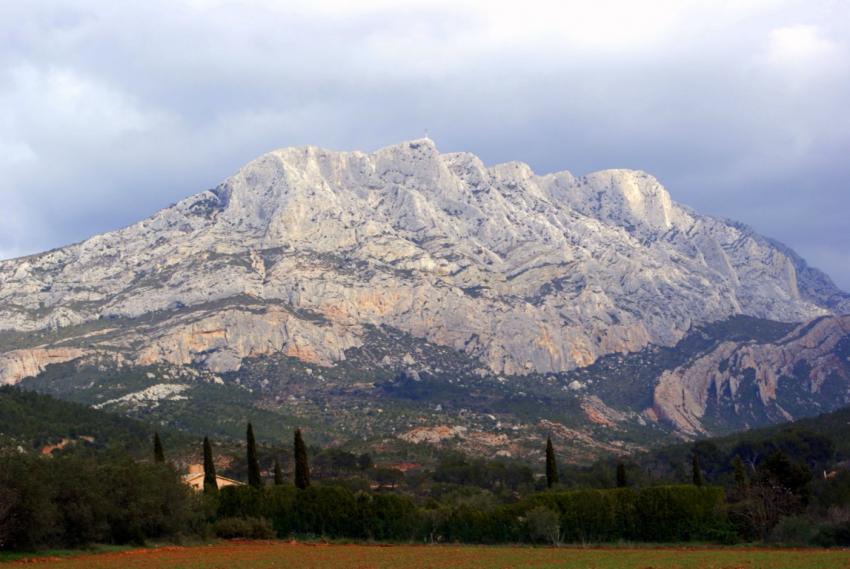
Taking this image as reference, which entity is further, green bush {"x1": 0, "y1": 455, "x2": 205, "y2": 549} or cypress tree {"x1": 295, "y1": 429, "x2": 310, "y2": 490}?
cypress tree {"x1": 295, "y1": 429, "x2": 310, "y2": 490}

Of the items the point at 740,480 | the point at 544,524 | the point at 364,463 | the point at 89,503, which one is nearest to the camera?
the point at 89,503

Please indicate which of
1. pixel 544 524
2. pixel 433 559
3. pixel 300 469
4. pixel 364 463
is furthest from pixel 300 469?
pixel 364 463

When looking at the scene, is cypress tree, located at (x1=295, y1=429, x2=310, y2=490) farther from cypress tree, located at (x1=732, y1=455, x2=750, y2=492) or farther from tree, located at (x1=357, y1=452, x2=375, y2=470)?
tree, located at (x1=357, y1=452, x2=375, y2=470)

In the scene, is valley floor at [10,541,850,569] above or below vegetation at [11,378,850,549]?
below

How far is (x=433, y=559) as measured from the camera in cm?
6078

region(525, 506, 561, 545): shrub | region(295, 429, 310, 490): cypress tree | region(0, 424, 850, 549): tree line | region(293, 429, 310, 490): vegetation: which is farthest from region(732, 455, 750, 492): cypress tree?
region(295, 429, 310, 490): cypress tree

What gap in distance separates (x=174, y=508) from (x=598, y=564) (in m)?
37.2

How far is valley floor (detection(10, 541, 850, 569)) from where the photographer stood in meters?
53.2

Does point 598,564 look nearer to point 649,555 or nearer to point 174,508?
point 649,555

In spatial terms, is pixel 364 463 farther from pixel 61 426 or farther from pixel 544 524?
pixel 544 524

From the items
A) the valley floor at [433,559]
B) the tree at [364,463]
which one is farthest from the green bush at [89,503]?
the tree at [364,463]

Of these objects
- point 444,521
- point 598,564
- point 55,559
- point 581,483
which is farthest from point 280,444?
point 598,564

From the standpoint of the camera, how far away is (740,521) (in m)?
81.6

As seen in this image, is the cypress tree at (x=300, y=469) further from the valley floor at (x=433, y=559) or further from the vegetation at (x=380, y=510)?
the valley floor at (x=433, y=559)
